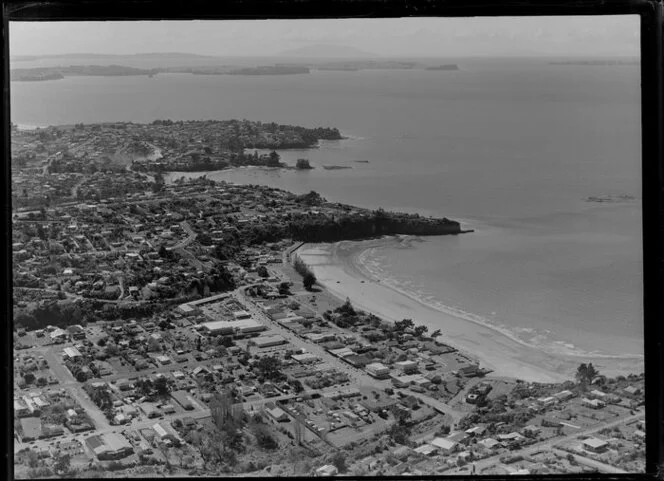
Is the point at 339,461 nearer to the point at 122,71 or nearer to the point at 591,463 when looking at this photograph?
the point at 591,463

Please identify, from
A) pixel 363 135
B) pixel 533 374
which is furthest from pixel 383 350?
pixel 363 135

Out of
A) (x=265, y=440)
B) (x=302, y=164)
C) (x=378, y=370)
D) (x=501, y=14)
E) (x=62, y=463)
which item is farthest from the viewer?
(x=302, y=164)

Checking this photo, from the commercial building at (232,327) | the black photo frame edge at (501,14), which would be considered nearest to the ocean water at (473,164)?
the commercial building at (232,327)

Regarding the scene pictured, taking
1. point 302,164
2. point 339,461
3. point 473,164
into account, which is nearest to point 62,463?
point 339,461

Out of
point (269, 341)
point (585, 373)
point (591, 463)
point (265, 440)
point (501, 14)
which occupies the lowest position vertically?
point (591, 463)

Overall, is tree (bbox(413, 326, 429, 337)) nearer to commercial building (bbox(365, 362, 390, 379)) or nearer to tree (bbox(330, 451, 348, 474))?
commercial building (bbox(365, 362, 390, 379))

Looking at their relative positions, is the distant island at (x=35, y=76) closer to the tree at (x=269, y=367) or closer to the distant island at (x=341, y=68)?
the distant island at (x=341, y=68)

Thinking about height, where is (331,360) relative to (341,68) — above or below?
below
